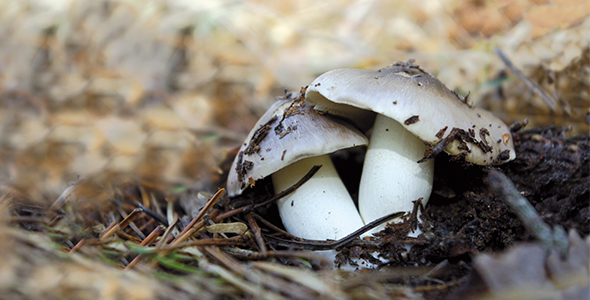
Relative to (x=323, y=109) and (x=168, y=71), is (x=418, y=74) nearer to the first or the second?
(x=323, y=109)

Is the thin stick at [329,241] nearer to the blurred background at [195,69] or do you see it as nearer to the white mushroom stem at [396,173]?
the white mushroom stem at [396,173]

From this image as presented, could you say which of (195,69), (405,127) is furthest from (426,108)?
(195,69)

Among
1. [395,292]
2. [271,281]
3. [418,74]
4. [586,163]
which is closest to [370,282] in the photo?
[395,292]

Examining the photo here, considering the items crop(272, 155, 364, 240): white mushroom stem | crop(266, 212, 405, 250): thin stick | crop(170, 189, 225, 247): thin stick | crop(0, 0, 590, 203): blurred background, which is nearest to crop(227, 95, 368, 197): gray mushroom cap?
crop(170, 189, 225, 247): thin stick

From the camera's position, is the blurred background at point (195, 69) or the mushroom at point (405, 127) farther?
the blurred background at point (195, 69)

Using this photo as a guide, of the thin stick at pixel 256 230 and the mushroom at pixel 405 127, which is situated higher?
the mushroom at pixel 405 127

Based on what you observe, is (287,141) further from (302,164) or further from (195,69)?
(195,69)

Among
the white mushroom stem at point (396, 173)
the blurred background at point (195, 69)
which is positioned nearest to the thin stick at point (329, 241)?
the white mushroom stem at point (396, 173)
